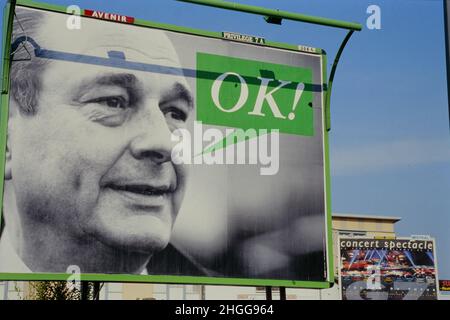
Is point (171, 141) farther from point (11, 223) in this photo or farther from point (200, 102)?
point (11, 223)

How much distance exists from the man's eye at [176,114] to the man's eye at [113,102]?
84cm

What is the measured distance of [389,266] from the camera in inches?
1909

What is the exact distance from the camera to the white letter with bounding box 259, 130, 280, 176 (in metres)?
14.2

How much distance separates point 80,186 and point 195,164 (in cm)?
225

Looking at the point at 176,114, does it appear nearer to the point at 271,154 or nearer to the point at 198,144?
the point at 198,144

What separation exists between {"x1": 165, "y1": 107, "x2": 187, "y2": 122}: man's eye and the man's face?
0.02 metres

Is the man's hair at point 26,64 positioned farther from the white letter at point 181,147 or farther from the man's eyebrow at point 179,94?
the white letter at point 181,147

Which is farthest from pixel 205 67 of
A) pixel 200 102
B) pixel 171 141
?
pixel 171 141

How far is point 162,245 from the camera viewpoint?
1317 centimetres

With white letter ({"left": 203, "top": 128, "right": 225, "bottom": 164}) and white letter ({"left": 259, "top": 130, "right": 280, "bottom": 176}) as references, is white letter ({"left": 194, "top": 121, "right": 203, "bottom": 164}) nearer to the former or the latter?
white letter ({"left": 203, "top": 128, "right": 225, "bottom": 164})

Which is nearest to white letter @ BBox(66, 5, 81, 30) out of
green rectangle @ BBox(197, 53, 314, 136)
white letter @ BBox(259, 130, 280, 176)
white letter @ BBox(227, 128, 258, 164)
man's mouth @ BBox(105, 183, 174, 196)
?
green rectangle @ BBox(197, 53, 314, 136)

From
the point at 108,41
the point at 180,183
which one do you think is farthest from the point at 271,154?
the point at 108,41

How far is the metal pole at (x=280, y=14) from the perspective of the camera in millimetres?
12750

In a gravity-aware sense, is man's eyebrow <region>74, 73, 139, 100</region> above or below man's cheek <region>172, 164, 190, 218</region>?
above
